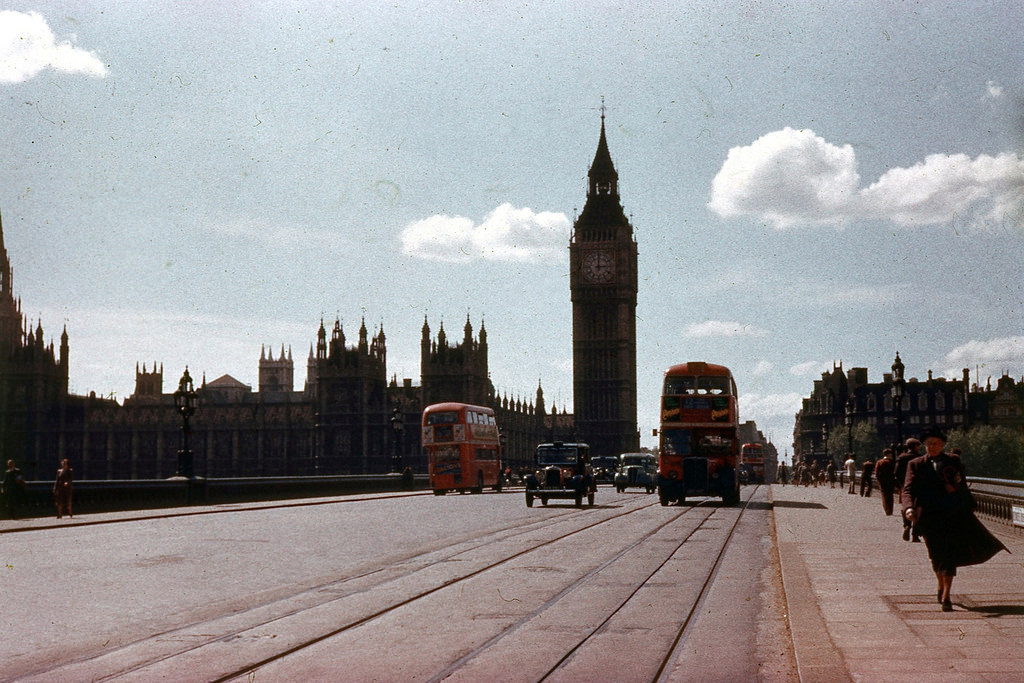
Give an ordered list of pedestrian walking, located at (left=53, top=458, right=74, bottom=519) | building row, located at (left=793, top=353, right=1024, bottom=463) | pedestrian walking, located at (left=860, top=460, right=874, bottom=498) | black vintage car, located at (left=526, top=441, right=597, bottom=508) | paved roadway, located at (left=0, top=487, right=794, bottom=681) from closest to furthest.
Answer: paved roadway, located at (left=0, top=487, right=794, bottom=681)
pedestrian walking, located at (left=53, top=458, right=74, bottom=519)
black vintage car, located at (left=526, top=441, right=597, bottom=508)
pedestrian walking, located at (left=860, top=460, right=874, bottom=498)
building row, located at (left=793, top=353, right=1024, bottom=463)

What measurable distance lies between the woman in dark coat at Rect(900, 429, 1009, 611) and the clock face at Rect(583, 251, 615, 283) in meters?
132

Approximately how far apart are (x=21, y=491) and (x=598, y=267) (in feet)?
388

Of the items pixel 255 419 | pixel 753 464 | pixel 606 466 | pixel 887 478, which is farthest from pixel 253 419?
pixel 887 478

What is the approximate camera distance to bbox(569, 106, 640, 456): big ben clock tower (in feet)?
455

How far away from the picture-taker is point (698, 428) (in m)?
33.8

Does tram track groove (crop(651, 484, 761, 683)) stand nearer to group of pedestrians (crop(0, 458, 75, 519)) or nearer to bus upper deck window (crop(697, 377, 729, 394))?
bus upper deck window (crop(697, 377, 729, 394))

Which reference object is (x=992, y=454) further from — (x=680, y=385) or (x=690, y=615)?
(x=690, y=615)

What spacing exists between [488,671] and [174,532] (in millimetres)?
16503

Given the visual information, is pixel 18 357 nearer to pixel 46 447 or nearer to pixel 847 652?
pixel 46 447

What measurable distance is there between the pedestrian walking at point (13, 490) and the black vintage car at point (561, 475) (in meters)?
14.6

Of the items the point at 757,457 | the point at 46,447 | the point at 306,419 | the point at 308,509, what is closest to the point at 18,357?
the point at 46,447

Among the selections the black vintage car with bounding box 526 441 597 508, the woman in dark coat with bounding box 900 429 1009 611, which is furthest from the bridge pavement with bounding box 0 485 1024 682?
the black vintage car with bounding box 526 441 597 508

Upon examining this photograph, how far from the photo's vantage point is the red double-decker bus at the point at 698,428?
33.3 m

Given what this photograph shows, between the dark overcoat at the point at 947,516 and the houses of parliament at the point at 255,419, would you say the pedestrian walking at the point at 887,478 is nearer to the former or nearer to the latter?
the dark overcoat at the point at 947,516
